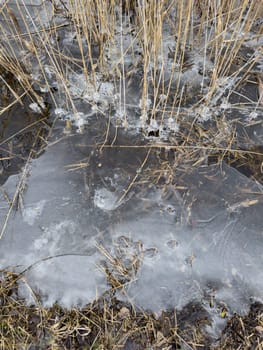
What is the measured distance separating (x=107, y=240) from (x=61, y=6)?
7.04ft

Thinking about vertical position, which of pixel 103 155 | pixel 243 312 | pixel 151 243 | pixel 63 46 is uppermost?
pixel 63 46

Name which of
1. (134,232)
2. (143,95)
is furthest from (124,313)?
(143,95)

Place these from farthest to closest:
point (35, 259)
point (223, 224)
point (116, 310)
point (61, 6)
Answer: point (61, 6)
point (223, 224)
point (35, 259)
point (116, 310)

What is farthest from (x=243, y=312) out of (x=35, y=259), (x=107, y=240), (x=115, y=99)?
(x=115, y=99)

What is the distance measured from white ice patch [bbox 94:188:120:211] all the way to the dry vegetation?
0.37m

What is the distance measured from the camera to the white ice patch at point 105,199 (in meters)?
1.82

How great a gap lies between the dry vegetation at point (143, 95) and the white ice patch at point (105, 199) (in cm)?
37

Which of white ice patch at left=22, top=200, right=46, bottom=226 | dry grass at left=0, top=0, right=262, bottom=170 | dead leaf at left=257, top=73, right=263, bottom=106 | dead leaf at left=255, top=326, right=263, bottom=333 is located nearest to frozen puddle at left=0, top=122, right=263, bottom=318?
white ice patch at left=22, top=200, right=46, bottom=226

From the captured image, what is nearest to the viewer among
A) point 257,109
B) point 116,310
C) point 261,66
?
point 116,310

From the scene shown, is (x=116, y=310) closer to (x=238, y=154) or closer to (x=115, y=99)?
(x=238, y=154)

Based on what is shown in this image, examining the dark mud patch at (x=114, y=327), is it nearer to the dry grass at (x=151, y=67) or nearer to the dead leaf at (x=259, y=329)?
the dead leaf at (x=259, y=329)

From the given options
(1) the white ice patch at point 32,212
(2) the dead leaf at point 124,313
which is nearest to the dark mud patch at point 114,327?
(2) the dead leaf at point 124,313

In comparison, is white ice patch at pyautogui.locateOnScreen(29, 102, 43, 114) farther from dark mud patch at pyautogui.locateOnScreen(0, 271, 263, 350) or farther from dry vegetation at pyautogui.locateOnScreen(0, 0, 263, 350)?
dark mud patch at pyautogui.locateOnScreen(0, 271, 263, 350)

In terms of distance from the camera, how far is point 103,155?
6.57 feet
